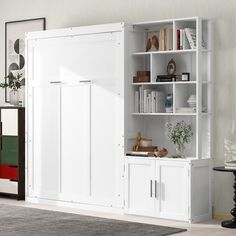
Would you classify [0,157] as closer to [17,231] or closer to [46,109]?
[46,109]

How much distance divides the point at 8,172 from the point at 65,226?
224cm

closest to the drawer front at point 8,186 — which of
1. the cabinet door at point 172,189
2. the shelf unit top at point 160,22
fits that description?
the cabinet door at point 172,189

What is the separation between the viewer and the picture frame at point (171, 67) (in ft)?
23.5

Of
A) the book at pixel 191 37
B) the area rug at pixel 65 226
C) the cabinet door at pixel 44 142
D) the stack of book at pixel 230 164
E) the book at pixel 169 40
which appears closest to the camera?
the area rug at pixel 65 226

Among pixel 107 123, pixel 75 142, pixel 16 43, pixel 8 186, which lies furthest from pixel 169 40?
pixel 8 186

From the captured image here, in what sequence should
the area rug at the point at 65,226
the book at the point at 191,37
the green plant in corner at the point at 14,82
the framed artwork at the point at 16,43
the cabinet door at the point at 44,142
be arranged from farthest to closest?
the framed artwork at the point at 16,43, the green plant in corner at the point at 14,82, the cabinet door at the point at 44,142, the book at the point at 191,37, the area rug at the point at 65,226

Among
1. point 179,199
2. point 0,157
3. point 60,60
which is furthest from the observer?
point 0,157

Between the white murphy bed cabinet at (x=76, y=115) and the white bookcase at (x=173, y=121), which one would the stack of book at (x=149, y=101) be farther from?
the white murphy bed cabinet at (x=76, y=115)

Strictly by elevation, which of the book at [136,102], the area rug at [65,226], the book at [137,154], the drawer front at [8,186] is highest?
the book at [136,102]

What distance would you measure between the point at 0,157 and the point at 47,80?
1315mm

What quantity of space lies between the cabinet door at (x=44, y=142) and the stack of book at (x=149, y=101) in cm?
110

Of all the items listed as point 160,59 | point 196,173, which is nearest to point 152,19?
point 160,59

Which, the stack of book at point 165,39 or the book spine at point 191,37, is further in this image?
the stack of book at point 165,39

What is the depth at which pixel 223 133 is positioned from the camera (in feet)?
22.9
